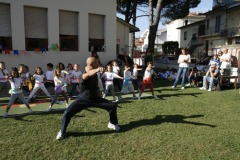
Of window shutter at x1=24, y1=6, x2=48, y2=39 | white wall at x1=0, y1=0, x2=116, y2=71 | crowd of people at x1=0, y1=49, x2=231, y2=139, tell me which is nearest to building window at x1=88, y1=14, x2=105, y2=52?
white wall at x1=0, y1=0, x2=116, y2=71

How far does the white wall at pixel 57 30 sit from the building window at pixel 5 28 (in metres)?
0.18

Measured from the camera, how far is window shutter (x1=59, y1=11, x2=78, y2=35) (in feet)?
36.9

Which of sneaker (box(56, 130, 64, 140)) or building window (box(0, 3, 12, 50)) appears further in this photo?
building window (box(0, 3, 12, 50))

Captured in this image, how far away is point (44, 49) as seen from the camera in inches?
424

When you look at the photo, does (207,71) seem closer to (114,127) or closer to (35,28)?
(114,127)

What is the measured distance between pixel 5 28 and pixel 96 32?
14.4ft

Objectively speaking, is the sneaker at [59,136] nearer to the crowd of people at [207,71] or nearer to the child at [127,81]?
the child at [127,81]

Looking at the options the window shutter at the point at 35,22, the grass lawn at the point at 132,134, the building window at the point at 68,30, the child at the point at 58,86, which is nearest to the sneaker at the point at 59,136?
the grass lawn at the point at 132,134

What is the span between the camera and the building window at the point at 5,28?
32.0 feet

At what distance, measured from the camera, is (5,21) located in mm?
9852

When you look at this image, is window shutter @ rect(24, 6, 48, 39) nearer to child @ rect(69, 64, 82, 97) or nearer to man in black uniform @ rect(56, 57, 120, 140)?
child @ rect(69, 64, 82, 97)

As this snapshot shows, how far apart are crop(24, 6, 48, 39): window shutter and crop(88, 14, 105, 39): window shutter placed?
232 cm

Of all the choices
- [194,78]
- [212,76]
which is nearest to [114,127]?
[212,76]

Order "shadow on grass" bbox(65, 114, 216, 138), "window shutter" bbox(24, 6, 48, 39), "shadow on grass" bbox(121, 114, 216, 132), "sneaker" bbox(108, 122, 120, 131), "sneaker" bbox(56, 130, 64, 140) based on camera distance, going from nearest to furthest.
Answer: "sneaker" bbox(56, 130, 64, 140) → "shadow on grass" bbox(65, 114, 216, 138) → "sneaker" bbox(108, 122, 120, 131) → "shadow on grass" bbox(121, 114, 216, 132) → "window shutter" bbox(24, 6, 48, 39)
